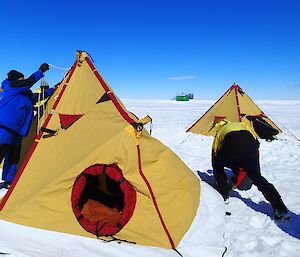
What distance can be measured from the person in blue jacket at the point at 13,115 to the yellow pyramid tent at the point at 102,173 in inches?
40.6

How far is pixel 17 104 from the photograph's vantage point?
5.71 meters

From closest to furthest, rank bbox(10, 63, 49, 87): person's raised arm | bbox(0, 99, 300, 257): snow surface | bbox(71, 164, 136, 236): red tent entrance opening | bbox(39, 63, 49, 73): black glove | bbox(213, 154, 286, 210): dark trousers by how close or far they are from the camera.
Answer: bbox(0, 99, 300, 257): snow surface
bbox(71, 164, 136, 236): red tent entrance opening
bbox(213, 154, 286, 210): dark trousers
bbox(10, 63, 49, 87): person's raised arm
bbox(39, 63, 49, 73): black glove

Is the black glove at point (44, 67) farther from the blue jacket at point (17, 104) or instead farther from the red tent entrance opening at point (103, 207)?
the red tent entrance opening at point (103, 207)

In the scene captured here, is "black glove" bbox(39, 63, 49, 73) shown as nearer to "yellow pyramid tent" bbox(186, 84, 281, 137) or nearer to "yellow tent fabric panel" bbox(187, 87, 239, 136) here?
"yellow pyramid tent" bbox(186, 84, 281, 137)

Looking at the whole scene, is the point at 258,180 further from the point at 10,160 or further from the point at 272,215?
the point at 10,160

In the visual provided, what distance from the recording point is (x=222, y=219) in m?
4.77

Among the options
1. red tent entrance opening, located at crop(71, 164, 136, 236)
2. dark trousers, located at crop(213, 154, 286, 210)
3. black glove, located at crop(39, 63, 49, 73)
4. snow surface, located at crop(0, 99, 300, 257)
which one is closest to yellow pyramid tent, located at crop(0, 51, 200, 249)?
red tent entrance opening, located at crop(71, 164, 136, 236)

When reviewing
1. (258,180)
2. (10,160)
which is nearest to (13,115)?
(10,160)

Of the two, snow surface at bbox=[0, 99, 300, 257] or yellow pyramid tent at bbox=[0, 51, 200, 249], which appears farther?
yellow pyramid tent at bbox=[0, 51, 200, 249]

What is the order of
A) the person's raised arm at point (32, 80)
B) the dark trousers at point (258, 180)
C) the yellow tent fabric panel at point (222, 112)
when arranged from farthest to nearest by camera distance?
1. the yellow tent fabric panel at point (222, 112)
2. the person's raised arm at point (32, 80)
3. the dark trousers at point (258, 180)

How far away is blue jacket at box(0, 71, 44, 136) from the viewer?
562 centimetres

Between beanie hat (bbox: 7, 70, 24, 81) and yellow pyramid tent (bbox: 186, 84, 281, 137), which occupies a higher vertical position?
beanie hat (bbox: 7, 70, 24, 81)

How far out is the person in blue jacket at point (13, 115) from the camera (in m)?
5.61

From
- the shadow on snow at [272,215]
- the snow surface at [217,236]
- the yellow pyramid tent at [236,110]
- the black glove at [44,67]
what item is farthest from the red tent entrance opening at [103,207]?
the yellow pyramid tent at [236,110]
